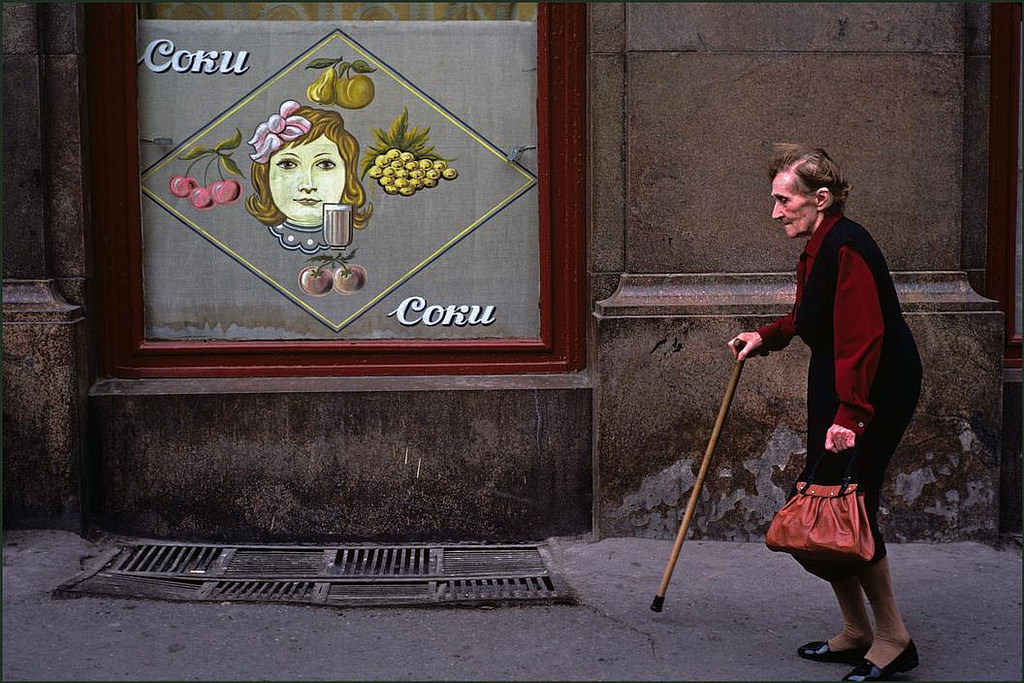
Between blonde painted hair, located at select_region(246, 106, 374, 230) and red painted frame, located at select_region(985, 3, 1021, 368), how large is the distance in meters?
3.21

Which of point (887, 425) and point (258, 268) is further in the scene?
point (258, 268)

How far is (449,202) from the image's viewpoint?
646 centimetres

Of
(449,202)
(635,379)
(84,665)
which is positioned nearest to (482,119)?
(449,202)

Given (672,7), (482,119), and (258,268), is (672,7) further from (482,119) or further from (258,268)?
(258,268)

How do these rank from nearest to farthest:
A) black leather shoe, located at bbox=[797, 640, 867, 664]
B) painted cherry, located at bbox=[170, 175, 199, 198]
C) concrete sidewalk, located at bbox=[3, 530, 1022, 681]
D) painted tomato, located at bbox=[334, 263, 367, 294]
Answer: concrete sidewalk, located at bbox=[3, 530, 1022, 681] < black leather shoe, located at bbox=[797, 640, 867, 664] < painted cherry, located at bbox=[170, 175, 199, 198] < painted tomato, located at bbox=[334, 263, 367, 294]

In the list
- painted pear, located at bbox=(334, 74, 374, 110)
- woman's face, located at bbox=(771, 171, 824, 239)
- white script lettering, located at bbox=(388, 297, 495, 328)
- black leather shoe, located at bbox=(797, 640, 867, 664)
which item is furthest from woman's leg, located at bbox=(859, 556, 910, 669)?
painted pear, located at bbox=(334, 74, 374, 110)

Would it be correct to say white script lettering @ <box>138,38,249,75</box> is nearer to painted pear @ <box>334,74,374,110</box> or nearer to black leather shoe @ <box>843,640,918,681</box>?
painted pear @ <box>334,74,374,110</box>

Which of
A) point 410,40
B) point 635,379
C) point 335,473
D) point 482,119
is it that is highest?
point 410,40

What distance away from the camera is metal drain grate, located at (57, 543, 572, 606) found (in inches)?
214

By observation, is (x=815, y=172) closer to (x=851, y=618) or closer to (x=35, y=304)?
(x=851, y=618)

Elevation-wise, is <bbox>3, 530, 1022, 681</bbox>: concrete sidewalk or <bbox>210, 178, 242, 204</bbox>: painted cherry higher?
<bbox>210, 178, 242, 204</bbox>: painted cherry

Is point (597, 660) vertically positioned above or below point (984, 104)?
below

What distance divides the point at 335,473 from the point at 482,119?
1.94 m

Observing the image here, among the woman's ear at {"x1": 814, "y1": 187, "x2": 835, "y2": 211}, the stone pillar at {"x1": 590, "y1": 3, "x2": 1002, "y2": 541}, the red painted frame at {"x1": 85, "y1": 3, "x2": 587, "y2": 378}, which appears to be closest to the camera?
the woman's ear at {"x1": 814, "y1": 187, "x2": 835, "y2": 211}
